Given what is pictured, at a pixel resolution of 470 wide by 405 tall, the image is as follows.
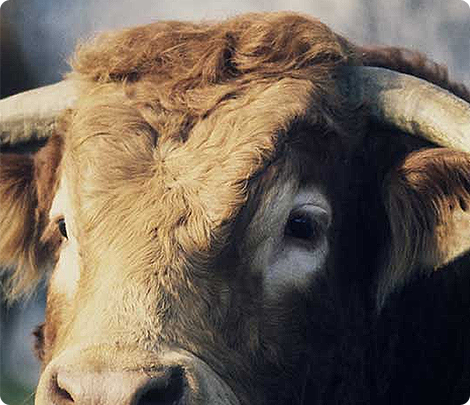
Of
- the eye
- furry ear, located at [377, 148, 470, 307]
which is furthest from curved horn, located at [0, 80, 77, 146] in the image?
furry ear, located at [377, 148, 470, 307]

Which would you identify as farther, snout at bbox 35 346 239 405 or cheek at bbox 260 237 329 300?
cheek at bbox 260 237 329 300

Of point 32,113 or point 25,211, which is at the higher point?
point 32,113

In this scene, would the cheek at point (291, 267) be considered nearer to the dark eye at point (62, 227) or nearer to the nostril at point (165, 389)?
the nostril at point (165, 389)

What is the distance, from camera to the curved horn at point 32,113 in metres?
5.27

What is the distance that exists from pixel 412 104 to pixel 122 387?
1878 millimetres

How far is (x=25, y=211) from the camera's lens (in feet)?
18.5

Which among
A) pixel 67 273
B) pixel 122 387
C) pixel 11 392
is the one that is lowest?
pixel 11 392

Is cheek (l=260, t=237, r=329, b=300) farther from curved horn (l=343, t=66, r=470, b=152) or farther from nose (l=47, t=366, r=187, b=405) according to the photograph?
nose (l=47, t=366, r=187, b=405)

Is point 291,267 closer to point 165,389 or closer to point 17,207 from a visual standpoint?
point 165,389

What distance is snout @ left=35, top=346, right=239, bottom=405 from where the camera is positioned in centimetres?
369

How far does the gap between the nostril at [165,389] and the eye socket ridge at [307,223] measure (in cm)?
99

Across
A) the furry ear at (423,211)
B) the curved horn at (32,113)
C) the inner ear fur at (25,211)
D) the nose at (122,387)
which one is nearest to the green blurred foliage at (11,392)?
the inner ear fur at (25,211)

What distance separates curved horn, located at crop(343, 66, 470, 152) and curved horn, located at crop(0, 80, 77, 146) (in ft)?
4.40

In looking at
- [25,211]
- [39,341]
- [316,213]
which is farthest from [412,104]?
[39,341]
